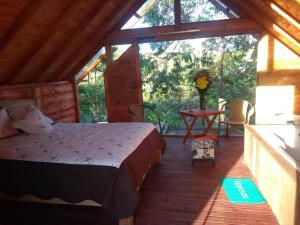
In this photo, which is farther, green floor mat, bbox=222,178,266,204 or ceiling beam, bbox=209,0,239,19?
ceiling beam, bbox=209,0,239,19

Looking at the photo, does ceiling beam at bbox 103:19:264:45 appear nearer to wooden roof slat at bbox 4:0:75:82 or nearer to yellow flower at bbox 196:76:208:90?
yellow flower at bbox 196:76:208:90

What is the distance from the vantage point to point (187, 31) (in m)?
4.68

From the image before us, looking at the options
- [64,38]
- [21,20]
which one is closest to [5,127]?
[21,20]

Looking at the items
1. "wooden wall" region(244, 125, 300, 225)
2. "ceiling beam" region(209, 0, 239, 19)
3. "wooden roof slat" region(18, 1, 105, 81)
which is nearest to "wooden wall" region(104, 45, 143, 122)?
"wooden roof slat" region(18, 1, 105, 81)

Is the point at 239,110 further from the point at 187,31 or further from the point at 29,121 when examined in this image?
the point at 29,121

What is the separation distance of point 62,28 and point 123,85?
180cm

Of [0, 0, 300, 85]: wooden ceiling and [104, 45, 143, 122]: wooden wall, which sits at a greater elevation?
[0, 0, 300, 85]: wooden ceiling

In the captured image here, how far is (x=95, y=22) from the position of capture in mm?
4410

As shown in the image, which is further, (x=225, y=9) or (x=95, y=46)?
(x=95, y=46)

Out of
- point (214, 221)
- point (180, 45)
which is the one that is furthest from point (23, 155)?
point (180, 45)

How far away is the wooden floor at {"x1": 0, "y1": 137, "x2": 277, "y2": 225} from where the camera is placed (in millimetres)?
2334

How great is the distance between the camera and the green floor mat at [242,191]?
2600 millimetres

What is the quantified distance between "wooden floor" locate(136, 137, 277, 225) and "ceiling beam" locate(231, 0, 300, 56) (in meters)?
2.03

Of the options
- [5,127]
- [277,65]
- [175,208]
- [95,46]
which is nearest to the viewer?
[175,208]
